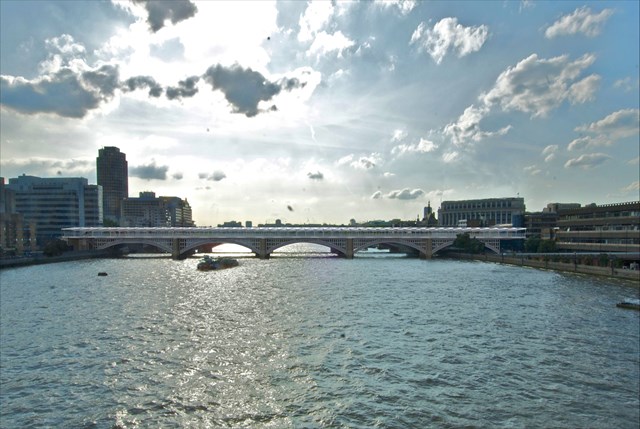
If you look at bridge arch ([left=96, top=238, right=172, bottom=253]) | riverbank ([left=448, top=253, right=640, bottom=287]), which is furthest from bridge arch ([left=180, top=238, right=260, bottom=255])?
riverbank ([left=448, top=253, right=640, bottom=287])

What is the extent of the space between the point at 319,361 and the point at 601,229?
118 metres

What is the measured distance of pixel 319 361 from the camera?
34125mm

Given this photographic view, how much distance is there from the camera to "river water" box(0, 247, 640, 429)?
25.8 m

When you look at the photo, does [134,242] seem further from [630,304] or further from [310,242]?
[630,304]

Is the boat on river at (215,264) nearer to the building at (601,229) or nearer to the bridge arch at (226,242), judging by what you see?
the bridge arch at (226,242)

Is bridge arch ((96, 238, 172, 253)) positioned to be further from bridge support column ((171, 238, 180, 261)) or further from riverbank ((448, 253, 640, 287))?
riverbank ((448, 253, 640, 287))

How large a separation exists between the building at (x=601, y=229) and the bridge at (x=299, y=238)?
23.3 m

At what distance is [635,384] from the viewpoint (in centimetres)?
3080

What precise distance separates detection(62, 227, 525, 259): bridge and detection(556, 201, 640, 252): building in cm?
2332

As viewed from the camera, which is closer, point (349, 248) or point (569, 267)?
point (569, 267)

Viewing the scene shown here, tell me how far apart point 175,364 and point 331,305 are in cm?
2722

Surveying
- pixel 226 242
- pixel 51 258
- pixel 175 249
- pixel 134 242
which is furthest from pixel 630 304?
pixel 51 258

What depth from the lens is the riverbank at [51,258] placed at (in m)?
119

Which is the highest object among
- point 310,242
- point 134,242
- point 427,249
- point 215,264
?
point 134,242
